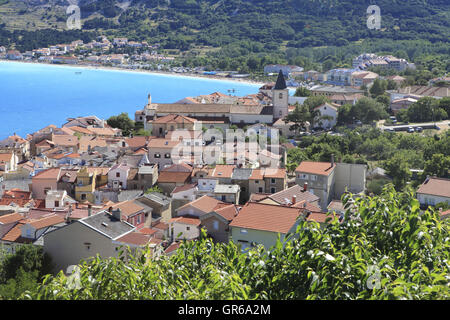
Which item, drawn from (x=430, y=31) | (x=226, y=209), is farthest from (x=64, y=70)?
(x=226, y=209)

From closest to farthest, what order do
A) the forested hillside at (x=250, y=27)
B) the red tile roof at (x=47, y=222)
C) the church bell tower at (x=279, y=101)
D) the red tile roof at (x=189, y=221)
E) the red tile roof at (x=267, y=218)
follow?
the red tile roof at (x=267, y=218)
the red tile roof at (x=47, y=222)
the red tile roof at (x=189, y=221)
the church bell tower at (x=279, y=101)
the forested hillside at (x=250, y=27)

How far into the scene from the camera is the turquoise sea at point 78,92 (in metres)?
35.4

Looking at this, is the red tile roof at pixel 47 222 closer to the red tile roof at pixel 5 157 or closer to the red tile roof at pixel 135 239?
the red tile roof at pixel 135 239

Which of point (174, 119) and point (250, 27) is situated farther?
point (250, 27)

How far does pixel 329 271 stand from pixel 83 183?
1094 cm

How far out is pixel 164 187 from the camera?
1339 centimetres

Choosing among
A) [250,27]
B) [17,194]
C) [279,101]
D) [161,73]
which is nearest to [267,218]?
[17,194]

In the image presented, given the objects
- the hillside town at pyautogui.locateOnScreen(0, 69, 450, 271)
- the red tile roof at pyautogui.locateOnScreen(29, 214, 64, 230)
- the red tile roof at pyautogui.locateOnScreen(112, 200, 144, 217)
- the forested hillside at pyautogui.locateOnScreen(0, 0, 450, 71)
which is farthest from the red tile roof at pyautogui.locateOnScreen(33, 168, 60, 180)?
the forested hillside at pyautogui.locateOnScreen(0, 0, 450, 71)

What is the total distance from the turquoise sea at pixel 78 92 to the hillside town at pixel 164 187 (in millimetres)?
12196

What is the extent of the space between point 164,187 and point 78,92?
122ft

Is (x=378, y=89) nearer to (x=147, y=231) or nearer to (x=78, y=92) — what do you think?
(x=147, y=231)

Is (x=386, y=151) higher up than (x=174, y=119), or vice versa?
(x=174, y=119)

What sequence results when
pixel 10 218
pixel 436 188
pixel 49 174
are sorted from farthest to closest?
pixel 49 174 → pixel 436 188 → pixel 10 218

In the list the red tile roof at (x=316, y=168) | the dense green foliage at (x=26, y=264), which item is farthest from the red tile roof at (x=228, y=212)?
the red tile roof at (x=316, y=168)
